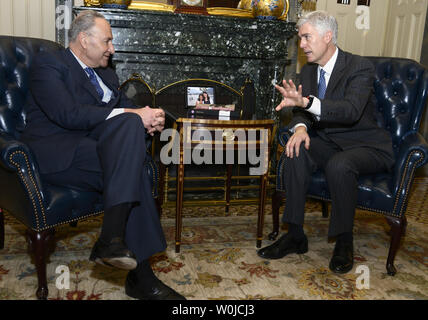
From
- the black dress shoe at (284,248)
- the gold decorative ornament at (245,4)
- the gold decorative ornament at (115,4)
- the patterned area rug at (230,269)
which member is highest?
the gold decorative ornament at (245,4)

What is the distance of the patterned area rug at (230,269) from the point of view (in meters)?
1.99

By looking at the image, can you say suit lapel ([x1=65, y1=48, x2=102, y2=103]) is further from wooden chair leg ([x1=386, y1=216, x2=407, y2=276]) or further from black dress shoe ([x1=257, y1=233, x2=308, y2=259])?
wooden chair leg ([x1=386, y1=216, x2=407, y2=276])

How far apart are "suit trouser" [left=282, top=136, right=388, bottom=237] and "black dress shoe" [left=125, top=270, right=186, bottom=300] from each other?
33.3 inches

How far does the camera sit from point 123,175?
1.76m

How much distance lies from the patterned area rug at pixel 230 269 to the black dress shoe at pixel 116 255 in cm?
29

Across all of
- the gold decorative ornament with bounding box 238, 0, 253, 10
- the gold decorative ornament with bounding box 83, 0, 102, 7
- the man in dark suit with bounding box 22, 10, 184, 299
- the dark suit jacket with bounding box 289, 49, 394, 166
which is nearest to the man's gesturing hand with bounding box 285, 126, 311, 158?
the dark suit jacket with bounding box 289, 49, 394, 166

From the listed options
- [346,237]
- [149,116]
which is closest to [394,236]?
[346,237]

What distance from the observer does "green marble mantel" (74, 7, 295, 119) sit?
3.35m

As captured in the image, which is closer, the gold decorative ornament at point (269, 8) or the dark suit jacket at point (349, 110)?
the dark suit jacket at point (349, 110)

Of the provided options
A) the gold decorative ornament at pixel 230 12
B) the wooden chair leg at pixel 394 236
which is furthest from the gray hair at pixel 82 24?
the wooden chair leg at pixel 394 236

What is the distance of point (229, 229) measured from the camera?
9.32 feet

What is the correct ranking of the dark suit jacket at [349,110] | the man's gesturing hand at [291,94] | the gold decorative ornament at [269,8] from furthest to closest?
the gold decorative ornament at [269,8], the dark suit jacket at [349,110], the man's gesturing hand at [291,94]

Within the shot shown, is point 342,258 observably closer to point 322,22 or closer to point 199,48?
point 322,22

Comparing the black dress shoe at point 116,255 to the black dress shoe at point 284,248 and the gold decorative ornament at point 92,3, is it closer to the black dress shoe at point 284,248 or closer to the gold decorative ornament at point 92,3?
the black dress shoe at point 284,248
